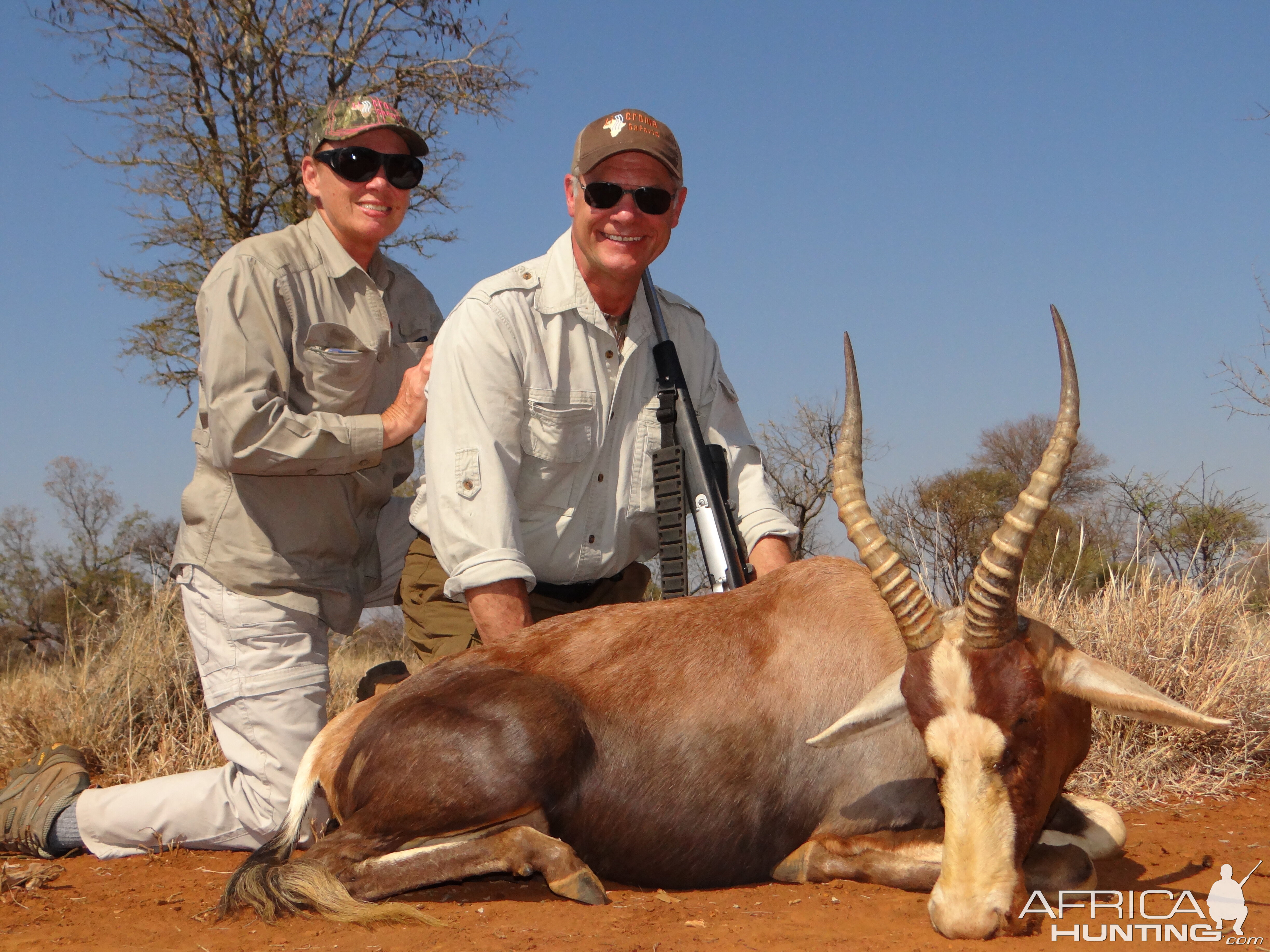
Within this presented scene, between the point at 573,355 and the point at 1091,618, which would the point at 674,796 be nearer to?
the point at 573,355

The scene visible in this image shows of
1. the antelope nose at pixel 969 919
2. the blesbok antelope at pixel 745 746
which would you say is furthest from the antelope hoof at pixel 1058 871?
the antelope nose at pixel 969 919

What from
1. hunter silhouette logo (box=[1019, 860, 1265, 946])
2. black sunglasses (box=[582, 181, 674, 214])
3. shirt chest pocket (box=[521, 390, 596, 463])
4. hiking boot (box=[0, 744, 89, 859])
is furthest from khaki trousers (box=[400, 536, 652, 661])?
hunter silhouette logo (box=[1019, 860, 1265, 946])

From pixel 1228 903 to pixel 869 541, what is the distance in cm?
159

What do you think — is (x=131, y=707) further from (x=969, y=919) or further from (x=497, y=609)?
(x=969, y=919)

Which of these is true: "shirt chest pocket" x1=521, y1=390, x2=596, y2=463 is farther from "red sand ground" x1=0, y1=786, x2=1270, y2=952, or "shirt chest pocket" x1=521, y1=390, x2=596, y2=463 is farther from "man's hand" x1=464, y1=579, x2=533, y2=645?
"red sand ground" x1=0, y1=786, x2=1270, y2=952

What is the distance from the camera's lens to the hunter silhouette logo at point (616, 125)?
523 cm

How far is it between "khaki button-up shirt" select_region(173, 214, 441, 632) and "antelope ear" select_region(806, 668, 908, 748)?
2.66 m

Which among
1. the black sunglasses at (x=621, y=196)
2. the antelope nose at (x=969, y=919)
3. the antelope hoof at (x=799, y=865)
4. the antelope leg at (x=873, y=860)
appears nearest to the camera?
the antelope nose at (x=969, y=919)

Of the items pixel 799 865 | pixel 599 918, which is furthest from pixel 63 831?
pixel 799 865

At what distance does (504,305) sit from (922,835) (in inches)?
111

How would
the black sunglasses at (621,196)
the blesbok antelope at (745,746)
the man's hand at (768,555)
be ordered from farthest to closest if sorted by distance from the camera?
the man's hand at (768,555) < the black sunglasses at (621,196) < the blesbok antelope at (745,746)

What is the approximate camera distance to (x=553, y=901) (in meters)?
3.77

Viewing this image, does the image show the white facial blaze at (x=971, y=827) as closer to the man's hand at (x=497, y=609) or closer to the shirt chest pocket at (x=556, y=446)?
the man's hand at (x=497, y=609)

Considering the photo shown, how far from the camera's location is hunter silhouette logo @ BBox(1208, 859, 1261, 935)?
3406mm
